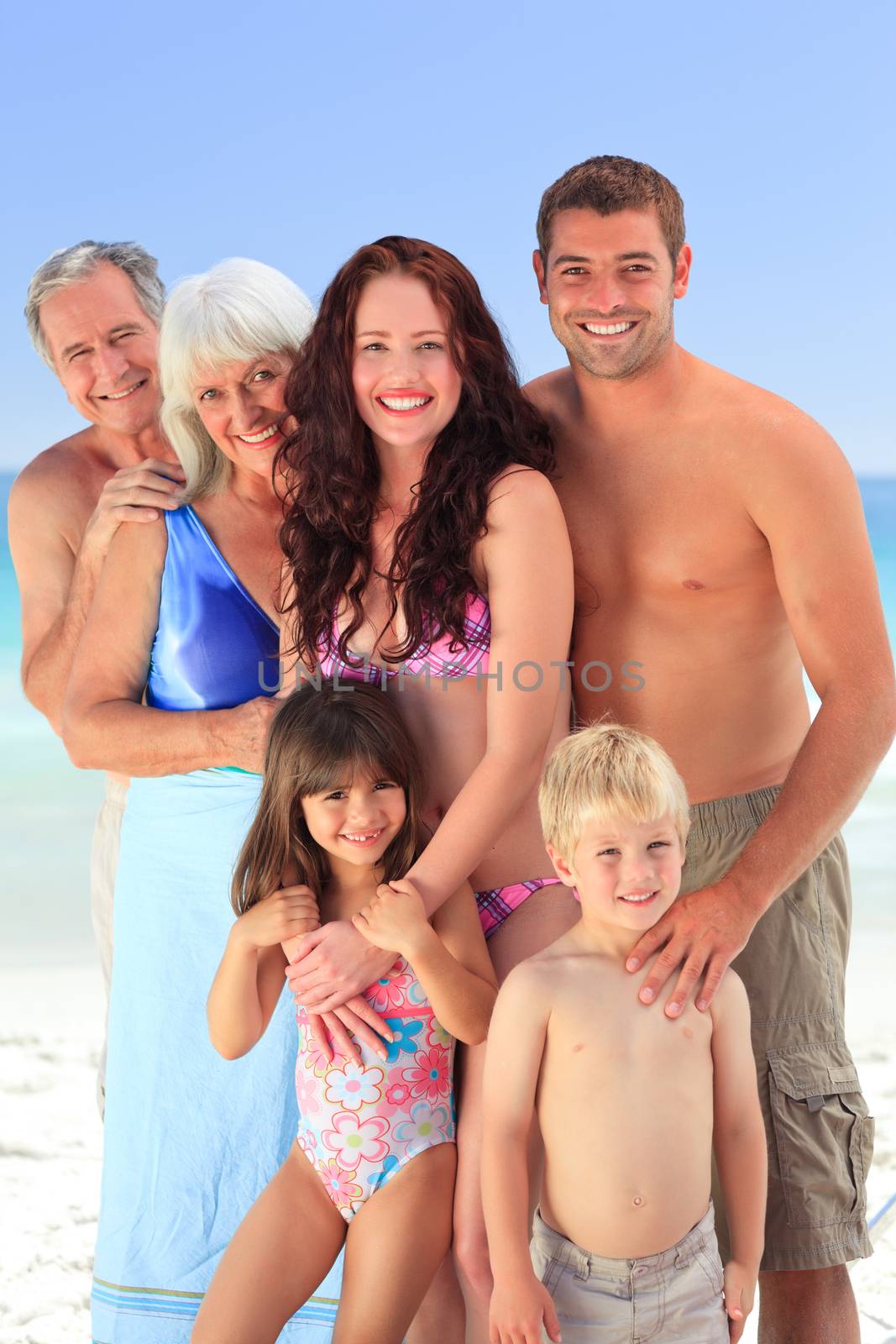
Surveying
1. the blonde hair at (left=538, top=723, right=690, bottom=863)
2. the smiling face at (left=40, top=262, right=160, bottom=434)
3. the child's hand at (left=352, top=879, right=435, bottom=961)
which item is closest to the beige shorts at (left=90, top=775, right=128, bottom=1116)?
→ the smiling face at (left=40, top=262, right=160, bottom=434)

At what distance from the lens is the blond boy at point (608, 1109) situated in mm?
2168

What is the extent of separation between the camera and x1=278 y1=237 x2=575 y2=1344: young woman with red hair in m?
2.38

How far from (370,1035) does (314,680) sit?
61cm

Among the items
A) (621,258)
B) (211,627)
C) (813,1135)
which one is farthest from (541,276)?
(813,1135)

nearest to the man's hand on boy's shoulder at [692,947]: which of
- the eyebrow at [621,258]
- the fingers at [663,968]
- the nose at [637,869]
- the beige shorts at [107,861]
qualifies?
the fingers at [663,968]

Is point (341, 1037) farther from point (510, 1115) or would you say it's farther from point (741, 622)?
point (741, 622)

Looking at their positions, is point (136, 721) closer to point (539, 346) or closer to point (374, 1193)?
point (374, 1193)

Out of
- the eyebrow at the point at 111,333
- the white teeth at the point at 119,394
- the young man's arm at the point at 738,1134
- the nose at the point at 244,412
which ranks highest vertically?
the eyebrow at the point at 111,333

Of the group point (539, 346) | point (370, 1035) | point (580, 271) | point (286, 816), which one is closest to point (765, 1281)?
point (370, 1035)

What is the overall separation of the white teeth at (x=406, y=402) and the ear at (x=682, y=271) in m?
0.62

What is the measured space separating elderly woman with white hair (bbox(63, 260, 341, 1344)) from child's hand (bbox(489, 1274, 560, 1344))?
95cm

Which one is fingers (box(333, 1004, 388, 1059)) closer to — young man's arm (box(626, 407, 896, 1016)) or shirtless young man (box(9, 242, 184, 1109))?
young man's arm (box(626, 407, 896, 1016))

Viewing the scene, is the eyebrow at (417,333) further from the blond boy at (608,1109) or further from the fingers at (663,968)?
the fingers at (663,968)

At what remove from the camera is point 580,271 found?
8.79 feet
